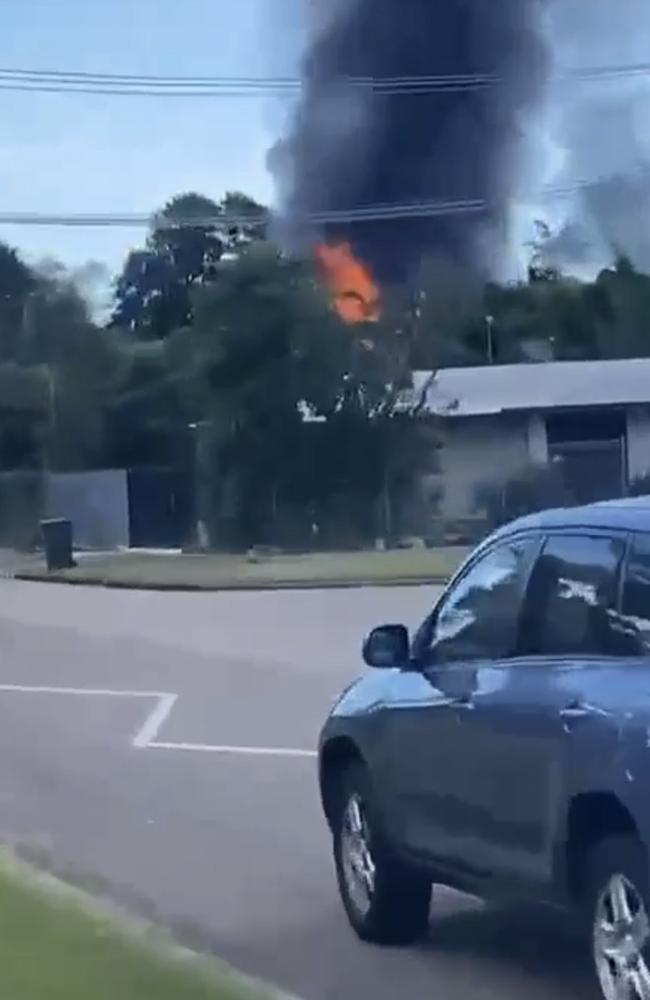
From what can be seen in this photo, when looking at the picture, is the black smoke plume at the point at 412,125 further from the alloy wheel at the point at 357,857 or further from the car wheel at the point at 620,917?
the car wheel at the point at 620,917

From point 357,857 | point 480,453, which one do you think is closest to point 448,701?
point 357,857

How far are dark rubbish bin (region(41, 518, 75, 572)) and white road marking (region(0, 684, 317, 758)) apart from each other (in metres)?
20.1

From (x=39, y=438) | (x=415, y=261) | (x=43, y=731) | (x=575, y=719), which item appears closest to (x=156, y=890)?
(x=575, y=719)

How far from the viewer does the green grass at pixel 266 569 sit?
1375 inches

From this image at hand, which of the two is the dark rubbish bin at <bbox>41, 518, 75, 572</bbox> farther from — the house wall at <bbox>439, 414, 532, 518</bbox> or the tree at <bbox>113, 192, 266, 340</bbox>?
the tree at <bbox>113, 192, 266, 340</bbox>

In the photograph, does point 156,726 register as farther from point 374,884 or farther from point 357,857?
point 374,884

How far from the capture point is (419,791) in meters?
8.87

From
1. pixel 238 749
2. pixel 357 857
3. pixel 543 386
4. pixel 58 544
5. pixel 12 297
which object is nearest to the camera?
pixel 357 857

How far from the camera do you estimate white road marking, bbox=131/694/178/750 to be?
54.6 ft

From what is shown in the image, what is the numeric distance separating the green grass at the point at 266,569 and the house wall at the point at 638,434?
10.1m

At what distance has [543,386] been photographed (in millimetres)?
53625

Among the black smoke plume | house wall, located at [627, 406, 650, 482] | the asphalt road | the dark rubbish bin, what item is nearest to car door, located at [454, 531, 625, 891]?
the asphalt road

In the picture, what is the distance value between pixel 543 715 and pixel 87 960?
1.86 m

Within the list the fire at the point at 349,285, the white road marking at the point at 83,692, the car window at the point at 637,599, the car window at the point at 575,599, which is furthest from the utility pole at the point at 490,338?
the car window at the point at 637,599
